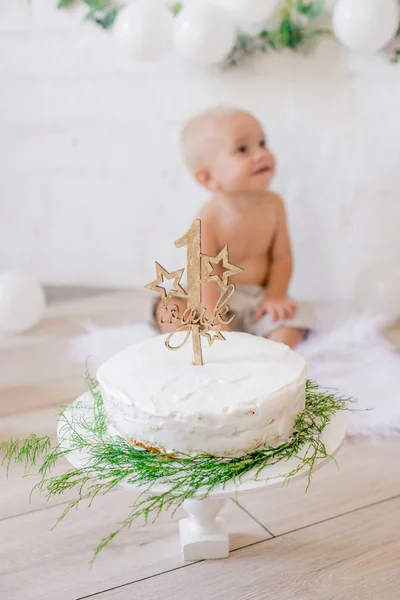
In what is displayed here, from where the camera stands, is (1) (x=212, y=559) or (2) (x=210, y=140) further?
(2) (x=210, y=140)

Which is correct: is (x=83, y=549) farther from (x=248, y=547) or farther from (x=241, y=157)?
(x=241, y=157)

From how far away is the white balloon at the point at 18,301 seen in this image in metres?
2.19

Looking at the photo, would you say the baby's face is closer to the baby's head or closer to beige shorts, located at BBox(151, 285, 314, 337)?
the baby's head

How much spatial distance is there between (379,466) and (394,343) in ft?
2.34

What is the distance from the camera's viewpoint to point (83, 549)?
4.15 ft

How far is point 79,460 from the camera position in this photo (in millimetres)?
1046

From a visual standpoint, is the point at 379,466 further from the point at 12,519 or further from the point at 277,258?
the point at 277,258

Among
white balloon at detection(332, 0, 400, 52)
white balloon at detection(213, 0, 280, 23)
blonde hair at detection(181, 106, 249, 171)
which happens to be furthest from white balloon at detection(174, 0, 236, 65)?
white balloon at detection(332, 0, 400, 52)

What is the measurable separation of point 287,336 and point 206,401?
42.0 inches

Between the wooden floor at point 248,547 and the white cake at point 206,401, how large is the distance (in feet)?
0.90

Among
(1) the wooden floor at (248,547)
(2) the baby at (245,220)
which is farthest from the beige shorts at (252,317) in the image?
(1) the wooden floor at (248,547)

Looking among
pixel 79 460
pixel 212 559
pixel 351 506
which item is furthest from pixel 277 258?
pixel 79 460

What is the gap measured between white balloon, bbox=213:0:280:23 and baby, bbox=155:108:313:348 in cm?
27

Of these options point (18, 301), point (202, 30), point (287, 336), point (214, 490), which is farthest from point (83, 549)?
point (202, 30)
